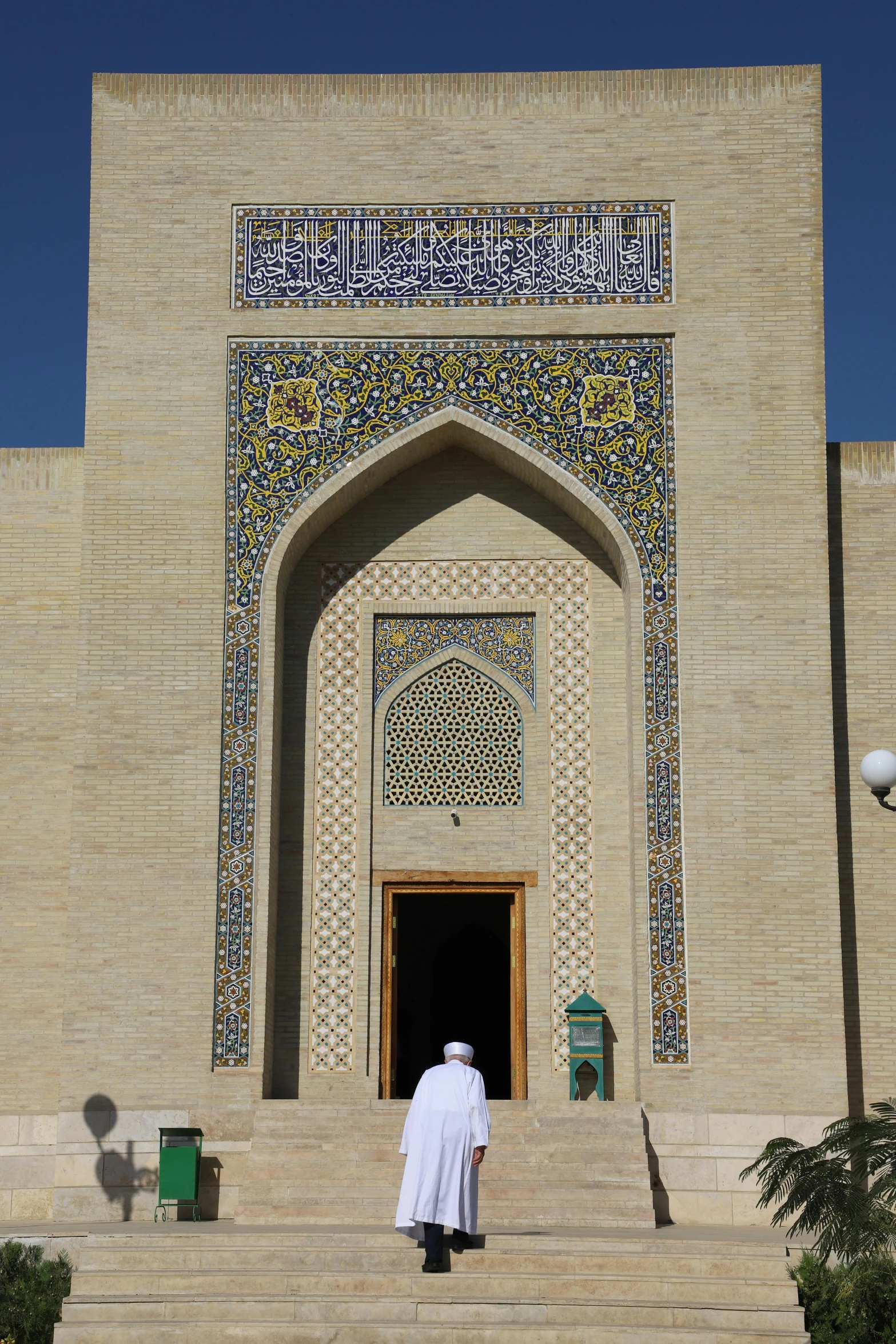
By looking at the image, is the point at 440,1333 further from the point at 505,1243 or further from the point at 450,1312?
the point at 505,1243

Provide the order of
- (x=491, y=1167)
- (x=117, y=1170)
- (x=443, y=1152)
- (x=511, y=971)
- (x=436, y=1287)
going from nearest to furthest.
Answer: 1. (x=443, y=1152)
2. (x=436, y=1287)
3. (x=491, y=1167)
4. (x=117, y=1170)
5. (x=511, y=971)

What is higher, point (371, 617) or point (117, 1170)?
point (371, 617)

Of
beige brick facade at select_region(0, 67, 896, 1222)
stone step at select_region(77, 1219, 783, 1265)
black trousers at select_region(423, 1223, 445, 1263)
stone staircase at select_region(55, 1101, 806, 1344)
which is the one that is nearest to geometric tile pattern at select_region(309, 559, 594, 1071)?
beige brick facade at select_region(0, 67, 896, 1222)

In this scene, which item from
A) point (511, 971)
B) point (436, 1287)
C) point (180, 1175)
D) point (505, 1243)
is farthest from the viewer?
point (511, 971)

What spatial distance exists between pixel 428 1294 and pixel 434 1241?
Result: 0.59 feet

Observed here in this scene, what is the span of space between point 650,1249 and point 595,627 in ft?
12.7

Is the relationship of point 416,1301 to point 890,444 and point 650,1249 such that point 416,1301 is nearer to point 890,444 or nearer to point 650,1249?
point 650,1249

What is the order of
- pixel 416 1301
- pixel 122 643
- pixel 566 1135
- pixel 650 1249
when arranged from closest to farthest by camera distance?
pixel 416 1301 → pixel 650 1249 → pixel 566 1135 → pixel 122 643

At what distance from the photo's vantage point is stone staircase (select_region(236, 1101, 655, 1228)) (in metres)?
7.65

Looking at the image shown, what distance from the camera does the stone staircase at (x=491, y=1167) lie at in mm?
7648

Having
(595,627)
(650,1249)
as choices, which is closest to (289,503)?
(595,627)

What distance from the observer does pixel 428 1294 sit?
5984 mm

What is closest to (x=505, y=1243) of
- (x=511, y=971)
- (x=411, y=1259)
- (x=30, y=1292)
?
(x=411, y=1259)

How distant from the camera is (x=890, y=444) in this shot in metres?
9.59
